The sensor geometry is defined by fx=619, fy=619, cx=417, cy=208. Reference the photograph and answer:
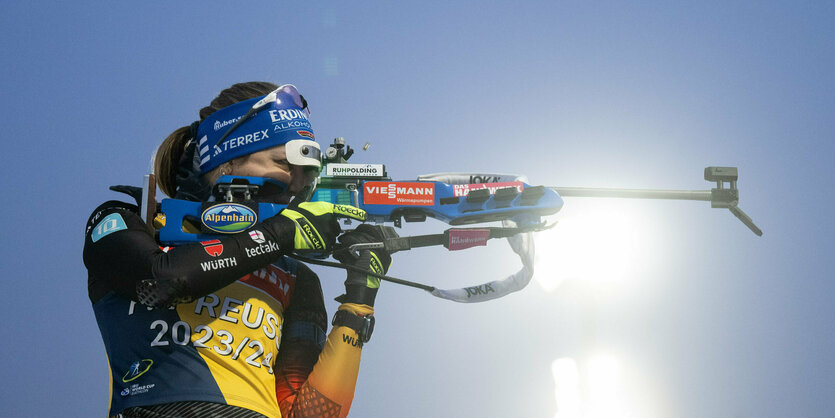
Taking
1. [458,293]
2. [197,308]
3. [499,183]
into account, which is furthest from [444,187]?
[197,308]

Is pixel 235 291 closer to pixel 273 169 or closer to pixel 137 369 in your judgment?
pixel 137 369

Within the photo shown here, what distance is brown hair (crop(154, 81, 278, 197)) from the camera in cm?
418

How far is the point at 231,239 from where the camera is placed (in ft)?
11.3

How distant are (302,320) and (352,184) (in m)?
1.57

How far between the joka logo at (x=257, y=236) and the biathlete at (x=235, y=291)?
19 mm

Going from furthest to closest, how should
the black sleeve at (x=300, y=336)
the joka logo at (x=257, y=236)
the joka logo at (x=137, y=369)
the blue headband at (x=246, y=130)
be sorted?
Answer: the blue headband at (x=246, y=130), the black sleeve at (x=300, y=336), the joka logo at (x=257, y=236), the joka logo at (x=137, y=369)

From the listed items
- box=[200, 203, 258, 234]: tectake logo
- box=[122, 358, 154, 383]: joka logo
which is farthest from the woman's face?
box=[122, 358, 154, 383]: joka logo

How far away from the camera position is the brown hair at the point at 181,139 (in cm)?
418

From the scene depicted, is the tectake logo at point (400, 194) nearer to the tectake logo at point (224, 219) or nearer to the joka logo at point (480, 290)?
the joka logo at point (480, 290)

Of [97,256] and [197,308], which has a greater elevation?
[97,256]

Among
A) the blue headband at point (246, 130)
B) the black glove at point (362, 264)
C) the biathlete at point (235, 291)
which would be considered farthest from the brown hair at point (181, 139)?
the black glove at point (362, 264)

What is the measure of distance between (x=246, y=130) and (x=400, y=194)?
1318 mm

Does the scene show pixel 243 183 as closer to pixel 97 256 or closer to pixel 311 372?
pixel 97 256

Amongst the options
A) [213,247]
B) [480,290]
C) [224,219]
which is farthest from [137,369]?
[480,290]
